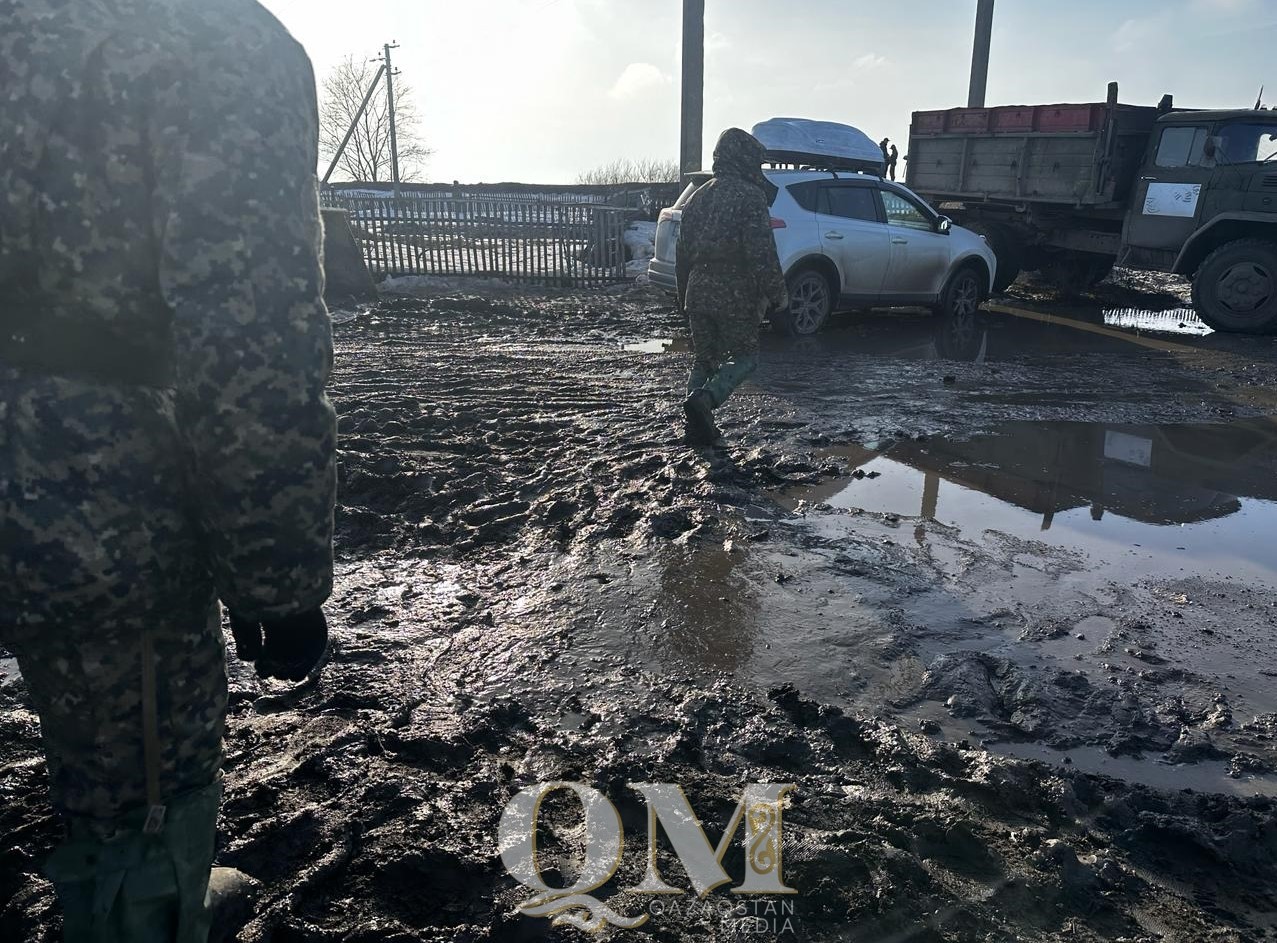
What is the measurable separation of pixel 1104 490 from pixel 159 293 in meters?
5.13

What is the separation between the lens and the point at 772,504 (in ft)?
15.4

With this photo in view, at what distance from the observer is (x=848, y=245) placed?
31.0 ft

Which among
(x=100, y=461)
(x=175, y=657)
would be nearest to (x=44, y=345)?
(x=100, y=461)

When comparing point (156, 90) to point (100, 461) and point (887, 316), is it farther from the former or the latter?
point (887, 316)

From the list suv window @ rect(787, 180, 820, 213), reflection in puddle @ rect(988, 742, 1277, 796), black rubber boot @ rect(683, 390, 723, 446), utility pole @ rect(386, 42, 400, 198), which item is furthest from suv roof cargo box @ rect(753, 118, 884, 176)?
utility pole @ rect(386, 42, 400, 198)

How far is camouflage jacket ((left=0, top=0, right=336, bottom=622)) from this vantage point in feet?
4.24

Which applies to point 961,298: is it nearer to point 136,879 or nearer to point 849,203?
point 849,203

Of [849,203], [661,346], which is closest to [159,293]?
[661,346]

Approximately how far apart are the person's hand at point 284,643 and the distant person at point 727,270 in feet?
13.2

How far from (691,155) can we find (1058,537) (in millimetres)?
12814

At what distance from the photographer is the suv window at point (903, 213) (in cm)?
978

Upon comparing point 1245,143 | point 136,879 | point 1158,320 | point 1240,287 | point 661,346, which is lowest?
point 136,879

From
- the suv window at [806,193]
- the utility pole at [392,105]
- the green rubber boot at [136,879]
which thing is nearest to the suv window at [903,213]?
the suv window at [806,193]

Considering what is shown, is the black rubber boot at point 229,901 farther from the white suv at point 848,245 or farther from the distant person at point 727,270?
the white suv at point 848,245
